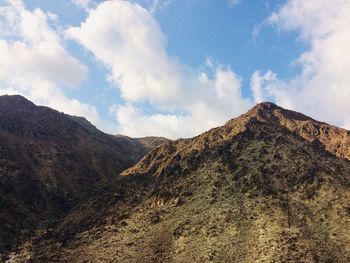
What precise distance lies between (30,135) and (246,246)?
6792 centimetres

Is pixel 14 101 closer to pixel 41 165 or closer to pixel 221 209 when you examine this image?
pixel 41 165

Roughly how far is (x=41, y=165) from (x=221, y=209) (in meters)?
45.3

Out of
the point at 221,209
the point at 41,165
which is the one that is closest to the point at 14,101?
the point at 41,165

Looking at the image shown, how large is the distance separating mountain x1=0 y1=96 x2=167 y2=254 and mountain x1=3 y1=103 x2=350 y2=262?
4868mm

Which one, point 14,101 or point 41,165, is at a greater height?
point 14,101

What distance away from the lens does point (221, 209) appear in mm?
67938

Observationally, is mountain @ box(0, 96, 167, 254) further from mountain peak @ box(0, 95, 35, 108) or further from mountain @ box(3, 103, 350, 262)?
mountain @ box(3, 103, 350, 262)

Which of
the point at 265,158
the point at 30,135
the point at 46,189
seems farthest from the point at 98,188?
the point at 265,158

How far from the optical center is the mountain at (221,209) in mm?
58344

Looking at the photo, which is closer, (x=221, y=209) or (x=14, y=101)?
(x=221, y=209)

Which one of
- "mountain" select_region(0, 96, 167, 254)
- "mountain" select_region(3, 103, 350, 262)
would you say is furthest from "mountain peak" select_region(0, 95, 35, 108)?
"mountain" select_region(3, 103, 350, 262)

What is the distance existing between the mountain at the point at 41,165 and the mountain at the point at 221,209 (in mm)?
4868

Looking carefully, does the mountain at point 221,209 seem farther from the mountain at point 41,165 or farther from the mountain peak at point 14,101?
the mountain peak at point 14,101

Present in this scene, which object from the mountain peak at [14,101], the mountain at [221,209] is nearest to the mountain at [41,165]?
the mountain peak at [14,101]
